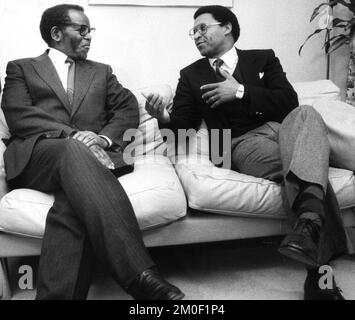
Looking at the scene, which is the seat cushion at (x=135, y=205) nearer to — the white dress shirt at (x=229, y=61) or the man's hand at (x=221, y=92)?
the man's hand at (x=221, y=92)

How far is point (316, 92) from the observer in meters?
2.15

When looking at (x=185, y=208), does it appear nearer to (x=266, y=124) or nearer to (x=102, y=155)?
(x=102, y=155)

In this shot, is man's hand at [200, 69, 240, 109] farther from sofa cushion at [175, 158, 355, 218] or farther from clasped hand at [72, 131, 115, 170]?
clasped hand at [72, 131, 115, 170]

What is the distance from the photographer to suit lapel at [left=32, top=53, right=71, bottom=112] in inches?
72.9

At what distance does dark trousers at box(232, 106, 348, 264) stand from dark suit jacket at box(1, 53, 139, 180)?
0.60 m

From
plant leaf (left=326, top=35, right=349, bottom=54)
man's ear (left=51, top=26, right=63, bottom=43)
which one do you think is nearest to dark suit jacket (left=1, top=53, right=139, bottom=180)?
man's ear (left=51, top=26, right=63, bottom=43)

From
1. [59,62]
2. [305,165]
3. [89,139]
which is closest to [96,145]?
[89,139]

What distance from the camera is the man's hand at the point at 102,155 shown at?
1.60 meters

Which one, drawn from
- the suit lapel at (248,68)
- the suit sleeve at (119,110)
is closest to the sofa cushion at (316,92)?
the suit lapel at (248,68)

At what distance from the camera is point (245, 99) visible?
1.84m

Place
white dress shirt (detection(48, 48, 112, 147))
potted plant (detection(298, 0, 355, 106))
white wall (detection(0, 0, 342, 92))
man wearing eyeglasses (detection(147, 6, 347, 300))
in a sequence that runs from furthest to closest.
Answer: potted plant (detection(298, 0, 355, 106))
white wall (detection(0, 0, 342, 92))
white dress shirt (detection(48, 48, 112, 147))
man wearing eyeglasses (detection(147, 6, 347, 300))

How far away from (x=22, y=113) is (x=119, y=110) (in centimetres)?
44

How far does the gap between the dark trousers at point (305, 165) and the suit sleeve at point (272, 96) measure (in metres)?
0.21
